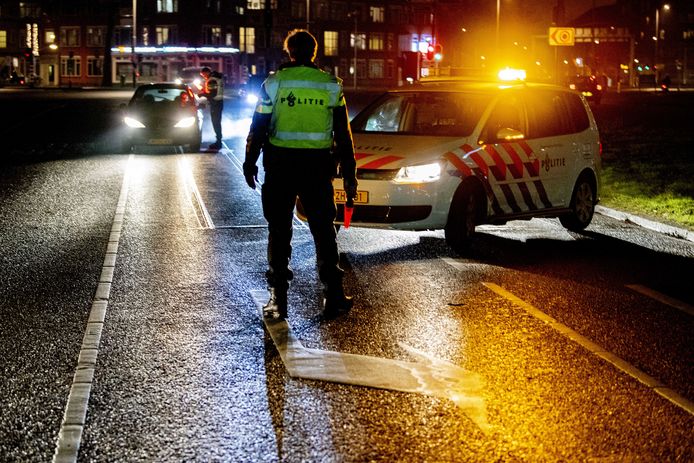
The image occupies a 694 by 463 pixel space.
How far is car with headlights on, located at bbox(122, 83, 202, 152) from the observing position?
75.6ft

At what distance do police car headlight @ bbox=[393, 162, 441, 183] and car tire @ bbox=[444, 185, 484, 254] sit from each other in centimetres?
33

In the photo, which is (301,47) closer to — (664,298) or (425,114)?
(664,298)

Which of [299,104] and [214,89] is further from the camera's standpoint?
[214,89]

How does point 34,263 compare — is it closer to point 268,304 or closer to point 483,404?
point 268,304

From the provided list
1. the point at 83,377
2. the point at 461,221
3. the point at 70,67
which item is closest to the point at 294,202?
the point at 83,377

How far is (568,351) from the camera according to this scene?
6414 millimetres

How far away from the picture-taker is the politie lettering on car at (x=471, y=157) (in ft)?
33.3

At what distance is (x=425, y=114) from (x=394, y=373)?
6.29m

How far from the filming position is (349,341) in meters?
6.62

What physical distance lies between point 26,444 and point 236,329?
2.42 meters

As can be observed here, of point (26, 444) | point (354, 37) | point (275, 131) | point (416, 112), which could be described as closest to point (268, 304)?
point (275, 131)

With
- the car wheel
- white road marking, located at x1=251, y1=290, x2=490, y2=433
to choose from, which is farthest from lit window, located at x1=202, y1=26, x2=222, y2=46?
white road marking, located at x1=251, y1=290, x2=490, y2=433

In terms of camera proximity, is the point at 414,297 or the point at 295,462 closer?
the point at 295,462

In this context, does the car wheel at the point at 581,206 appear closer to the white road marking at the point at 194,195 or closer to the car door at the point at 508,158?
the car door at the point at 508,158
